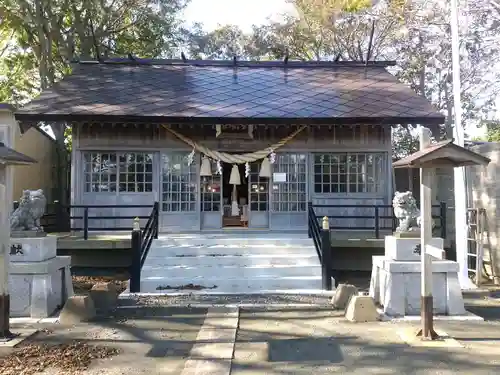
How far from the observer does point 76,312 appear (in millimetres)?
6793

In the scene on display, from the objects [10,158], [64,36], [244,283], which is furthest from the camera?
[64,36]

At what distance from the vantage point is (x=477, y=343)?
563 cm

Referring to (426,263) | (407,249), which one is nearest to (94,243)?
(407,249)

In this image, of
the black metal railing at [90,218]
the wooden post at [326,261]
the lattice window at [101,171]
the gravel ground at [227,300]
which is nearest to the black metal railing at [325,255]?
the wooden post at [326,261]

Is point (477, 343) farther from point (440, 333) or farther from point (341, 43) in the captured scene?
point (341, 43)

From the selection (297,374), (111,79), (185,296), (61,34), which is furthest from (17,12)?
(297,374)

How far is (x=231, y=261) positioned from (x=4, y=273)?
462 centimetres

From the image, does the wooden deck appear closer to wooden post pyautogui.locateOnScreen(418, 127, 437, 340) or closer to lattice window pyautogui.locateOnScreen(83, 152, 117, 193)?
lattice window pyautogui.locateOnScreen(83, 152, 117, 193)

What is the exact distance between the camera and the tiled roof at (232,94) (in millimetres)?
11023

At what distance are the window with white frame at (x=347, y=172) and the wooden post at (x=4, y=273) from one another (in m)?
7.92

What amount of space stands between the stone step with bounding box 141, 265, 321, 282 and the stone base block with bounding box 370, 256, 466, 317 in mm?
2397

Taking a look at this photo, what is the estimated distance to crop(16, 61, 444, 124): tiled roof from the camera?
1102cm

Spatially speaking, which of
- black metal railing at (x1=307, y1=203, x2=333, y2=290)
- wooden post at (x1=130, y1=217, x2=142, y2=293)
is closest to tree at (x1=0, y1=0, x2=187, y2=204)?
wooden post at (x1=130, y1=217, x2=142, y2=293)

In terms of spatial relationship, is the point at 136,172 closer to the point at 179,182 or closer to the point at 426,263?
the point at 179,182
